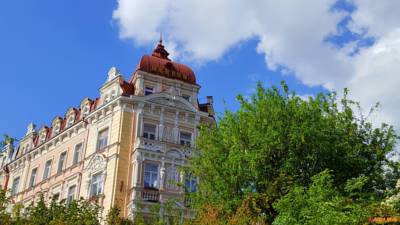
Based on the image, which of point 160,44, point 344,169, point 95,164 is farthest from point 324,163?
point 160,44

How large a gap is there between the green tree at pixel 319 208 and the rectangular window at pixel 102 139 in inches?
650

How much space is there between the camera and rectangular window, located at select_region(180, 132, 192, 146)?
34750 millimetres

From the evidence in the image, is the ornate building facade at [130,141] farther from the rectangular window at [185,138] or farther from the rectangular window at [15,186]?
the rectangular window at [15,186]

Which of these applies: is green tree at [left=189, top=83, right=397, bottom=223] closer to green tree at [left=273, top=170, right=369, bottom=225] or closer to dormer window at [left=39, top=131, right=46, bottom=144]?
green tree at [left=273, top=170, right=369, bottom=225]

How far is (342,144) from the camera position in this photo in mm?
23203

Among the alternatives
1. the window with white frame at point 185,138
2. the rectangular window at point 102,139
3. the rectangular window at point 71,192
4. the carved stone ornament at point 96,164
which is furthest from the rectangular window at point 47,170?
the window with white frame at point 185,138

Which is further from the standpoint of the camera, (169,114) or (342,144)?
(169,114)

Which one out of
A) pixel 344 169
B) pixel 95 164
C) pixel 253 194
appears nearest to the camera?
pixel 253 194

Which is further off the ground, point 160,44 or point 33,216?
point 160,44

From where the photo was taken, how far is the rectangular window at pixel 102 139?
34.7m

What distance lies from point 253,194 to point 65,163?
18.9 m

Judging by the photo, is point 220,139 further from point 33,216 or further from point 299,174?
point 33,216

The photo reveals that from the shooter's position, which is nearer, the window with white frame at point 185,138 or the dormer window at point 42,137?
the window with white frame at point 185,138

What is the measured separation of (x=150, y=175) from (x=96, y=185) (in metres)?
3.70
